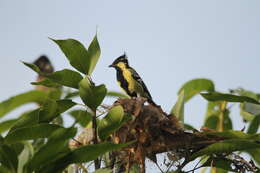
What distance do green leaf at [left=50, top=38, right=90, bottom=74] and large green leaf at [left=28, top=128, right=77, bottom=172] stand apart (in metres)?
0.60

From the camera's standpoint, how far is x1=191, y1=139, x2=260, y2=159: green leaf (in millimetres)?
3098

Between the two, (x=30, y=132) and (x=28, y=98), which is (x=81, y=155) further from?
(x=28, y=98)

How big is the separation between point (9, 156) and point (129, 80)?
3.13 metres

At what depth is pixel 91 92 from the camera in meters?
2.92

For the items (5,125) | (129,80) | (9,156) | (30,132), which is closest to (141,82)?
(129,80)

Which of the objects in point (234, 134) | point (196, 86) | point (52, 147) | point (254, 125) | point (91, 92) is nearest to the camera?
point (52, 147)

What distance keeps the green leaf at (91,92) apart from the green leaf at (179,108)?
0.84 meters

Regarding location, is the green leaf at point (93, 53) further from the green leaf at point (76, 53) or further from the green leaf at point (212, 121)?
the green leaf at point (212, 121)

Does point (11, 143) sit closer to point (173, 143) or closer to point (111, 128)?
point (111, 128)

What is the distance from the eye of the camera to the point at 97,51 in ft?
10.0

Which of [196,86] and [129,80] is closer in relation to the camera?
[196,86]

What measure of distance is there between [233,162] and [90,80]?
1.04 m

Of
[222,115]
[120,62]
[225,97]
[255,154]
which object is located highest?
[120,62]

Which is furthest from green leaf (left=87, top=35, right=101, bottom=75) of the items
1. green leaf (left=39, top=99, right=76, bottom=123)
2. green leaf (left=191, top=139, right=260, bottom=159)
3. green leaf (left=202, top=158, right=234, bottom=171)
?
green leaf (left=202, top=158, right=234, bottom=171)
